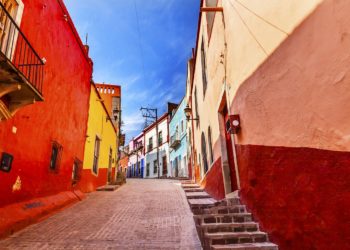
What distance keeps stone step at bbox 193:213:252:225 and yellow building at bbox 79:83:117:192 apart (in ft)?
23.3

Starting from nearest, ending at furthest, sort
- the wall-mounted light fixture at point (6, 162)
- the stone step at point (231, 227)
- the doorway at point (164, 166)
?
the stone step at point (231, 227)
the wall-mounted light fixture at point (6, 162)
the doorway at point (164, 166)

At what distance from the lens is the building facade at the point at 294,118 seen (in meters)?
2.73

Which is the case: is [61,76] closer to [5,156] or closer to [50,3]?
[50,3]

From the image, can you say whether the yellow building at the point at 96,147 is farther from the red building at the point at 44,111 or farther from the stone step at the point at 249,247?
the stone step at the point at 249,247

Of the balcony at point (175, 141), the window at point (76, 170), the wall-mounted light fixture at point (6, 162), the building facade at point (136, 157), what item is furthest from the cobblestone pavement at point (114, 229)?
the building facade at point (136, 157)

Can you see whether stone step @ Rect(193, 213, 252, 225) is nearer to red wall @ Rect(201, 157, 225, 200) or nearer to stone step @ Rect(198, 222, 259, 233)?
stone step @ Rect(198, 222, 259, 233)

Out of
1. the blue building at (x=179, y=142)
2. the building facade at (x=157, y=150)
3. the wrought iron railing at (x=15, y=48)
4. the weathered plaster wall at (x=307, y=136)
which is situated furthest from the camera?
the building facade at (x=157, y=150)

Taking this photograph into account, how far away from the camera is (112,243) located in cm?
467

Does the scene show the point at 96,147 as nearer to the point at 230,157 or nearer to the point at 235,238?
the point at 230,157

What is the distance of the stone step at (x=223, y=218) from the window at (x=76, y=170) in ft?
21.0

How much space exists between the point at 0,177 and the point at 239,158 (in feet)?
16.2

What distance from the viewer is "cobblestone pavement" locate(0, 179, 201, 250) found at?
4.59 meters

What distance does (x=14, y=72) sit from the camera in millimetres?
4594

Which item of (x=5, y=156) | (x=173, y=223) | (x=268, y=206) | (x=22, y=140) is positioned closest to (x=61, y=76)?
(x=22, y=140)
